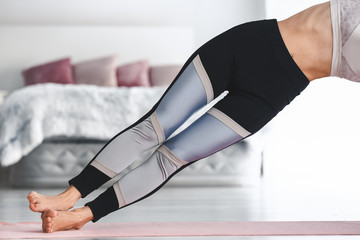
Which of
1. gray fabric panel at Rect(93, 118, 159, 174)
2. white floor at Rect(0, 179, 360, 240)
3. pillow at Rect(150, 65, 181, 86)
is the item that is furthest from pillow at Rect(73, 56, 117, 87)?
gray fabric panel at Rect(93, 118, 159, 174)

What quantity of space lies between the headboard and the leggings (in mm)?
4123

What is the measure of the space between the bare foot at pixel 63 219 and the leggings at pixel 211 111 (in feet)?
0.10

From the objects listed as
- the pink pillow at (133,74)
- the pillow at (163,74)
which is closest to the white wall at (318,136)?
the pillow at (163,74)

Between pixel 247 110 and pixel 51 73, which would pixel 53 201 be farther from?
pixel 51 73

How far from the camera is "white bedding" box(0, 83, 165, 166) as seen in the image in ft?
10.5

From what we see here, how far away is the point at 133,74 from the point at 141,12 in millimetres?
939

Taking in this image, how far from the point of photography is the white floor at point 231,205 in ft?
6.99

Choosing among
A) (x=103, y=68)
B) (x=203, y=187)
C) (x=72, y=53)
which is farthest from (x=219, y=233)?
(x=72, y=53)

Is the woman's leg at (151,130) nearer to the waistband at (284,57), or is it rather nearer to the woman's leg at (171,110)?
the woman's leg at (171,110)

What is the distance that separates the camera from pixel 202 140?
1586 mm

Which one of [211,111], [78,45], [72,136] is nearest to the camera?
[211,111]

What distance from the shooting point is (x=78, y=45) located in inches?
222

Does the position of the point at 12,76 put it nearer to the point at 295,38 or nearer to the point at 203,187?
the point at 203,187

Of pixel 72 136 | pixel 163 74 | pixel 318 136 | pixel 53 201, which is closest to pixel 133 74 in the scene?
pixel 163 74
